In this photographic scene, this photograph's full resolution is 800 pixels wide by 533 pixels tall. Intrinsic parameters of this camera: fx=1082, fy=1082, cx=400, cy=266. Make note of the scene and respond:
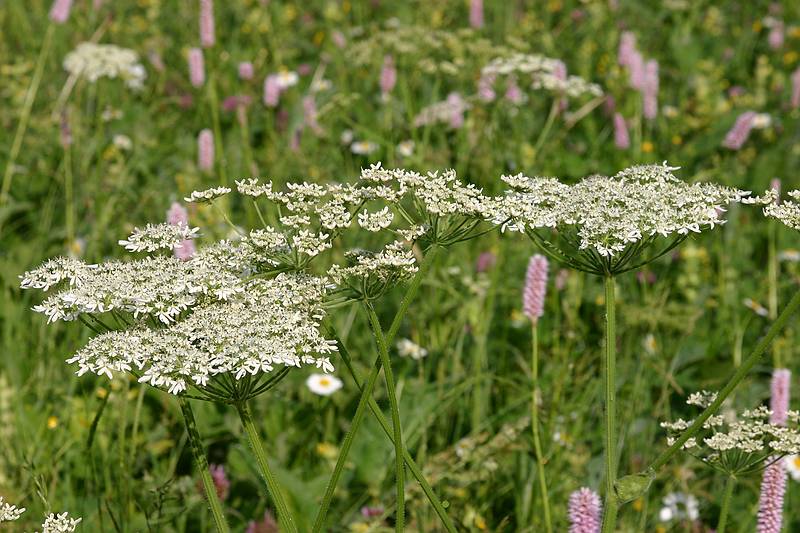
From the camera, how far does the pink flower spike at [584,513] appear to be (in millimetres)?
2582

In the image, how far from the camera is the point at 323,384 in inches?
157

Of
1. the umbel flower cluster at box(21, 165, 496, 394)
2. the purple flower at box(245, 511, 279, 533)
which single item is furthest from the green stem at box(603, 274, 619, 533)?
the purple flower at box(245, 511, 279, 533)

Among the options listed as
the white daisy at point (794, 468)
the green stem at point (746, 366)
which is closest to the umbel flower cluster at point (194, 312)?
the green stem at point (746, 366)

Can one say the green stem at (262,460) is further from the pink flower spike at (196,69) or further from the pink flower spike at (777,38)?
the pink flower spike at (777,38)

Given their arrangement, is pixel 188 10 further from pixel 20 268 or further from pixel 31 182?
pixel 20 268

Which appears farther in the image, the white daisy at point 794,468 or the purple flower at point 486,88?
the purple flower at point 486,88

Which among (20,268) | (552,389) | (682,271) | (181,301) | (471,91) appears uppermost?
(471,91)

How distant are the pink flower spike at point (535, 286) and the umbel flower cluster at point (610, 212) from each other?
2.56 feet

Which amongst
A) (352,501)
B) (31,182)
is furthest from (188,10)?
(352,501)

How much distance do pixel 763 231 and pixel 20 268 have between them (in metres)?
3.55

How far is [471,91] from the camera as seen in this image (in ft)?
21.1

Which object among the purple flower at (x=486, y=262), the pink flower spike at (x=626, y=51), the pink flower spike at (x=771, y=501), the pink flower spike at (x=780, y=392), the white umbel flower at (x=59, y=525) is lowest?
the white umbel flower at (x=59, y=525)

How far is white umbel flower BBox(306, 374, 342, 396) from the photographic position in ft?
12.9

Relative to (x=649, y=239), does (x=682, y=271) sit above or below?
above
